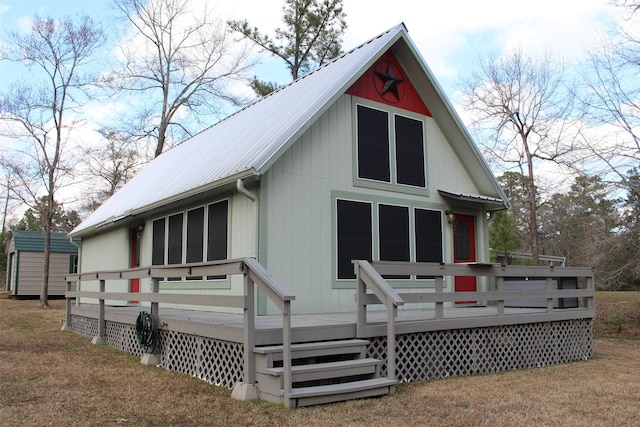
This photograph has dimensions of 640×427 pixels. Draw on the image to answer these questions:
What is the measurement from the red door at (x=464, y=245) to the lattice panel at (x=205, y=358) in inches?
230

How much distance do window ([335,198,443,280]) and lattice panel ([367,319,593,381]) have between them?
2.34m

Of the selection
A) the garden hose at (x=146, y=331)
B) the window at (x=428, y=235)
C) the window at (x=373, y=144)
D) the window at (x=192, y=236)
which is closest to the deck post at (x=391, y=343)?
the garden hose at (x=146, y=331)

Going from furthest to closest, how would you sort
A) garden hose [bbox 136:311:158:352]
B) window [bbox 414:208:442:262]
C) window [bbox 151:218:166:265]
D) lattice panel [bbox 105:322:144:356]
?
window [bbox 151:218:166:265] → window [bbox 414:208:442:262] → lattice panel [bbox 105:322:144:356] → garden hose [bbox 136:311:158:352]

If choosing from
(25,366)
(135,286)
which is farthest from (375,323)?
(135,286)

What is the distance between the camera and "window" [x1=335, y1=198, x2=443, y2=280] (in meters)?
9.23

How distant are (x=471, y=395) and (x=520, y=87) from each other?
15.3 meters

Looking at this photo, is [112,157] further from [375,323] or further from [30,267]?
[375,323]

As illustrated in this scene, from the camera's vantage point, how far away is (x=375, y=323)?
6.64m

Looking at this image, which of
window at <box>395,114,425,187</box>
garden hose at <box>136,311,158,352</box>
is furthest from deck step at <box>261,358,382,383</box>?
window at <box>395,114,425,187</box>

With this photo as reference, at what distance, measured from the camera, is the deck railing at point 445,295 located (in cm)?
613

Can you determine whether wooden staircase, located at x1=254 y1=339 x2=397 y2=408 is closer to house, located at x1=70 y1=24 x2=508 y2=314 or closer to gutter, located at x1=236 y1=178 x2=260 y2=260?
house, located at x1=70 y1=24 x2=508 y2=314

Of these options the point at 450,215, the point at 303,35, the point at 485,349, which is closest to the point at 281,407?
the point at 485,349

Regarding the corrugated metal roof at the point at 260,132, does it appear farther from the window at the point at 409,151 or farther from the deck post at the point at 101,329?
the deck post at the point at 101,329

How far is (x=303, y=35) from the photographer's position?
25234mm
